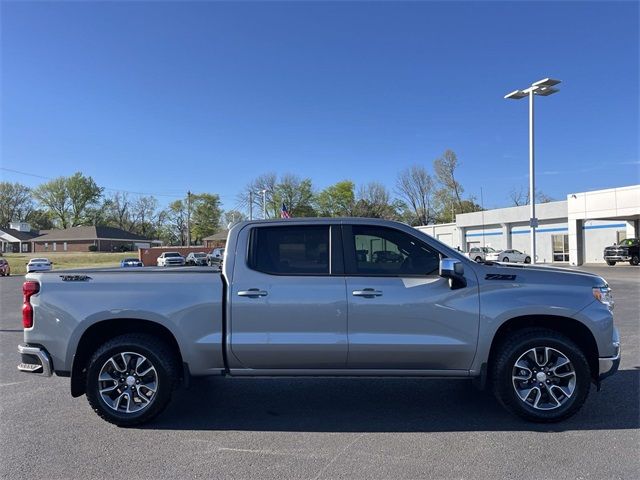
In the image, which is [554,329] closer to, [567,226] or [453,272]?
[453,272]

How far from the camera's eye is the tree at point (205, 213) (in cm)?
9781

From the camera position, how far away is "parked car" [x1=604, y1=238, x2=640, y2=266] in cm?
3378

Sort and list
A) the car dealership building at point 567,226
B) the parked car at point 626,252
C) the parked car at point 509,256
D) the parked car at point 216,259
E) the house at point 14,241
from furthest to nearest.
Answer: the house at point 14,241 < the parked car at point 509,256 < the car dealership building at point 567,226 < the parked car at point 626,252 < the parked car at point 216,259

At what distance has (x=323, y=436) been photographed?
448 centimetres

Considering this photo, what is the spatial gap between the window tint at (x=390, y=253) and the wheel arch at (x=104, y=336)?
1.91 m

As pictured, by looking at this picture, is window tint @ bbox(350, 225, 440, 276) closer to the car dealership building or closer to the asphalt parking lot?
the asphalt parking lot

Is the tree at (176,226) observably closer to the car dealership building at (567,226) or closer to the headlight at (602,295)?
the car dealership building at (567,226)

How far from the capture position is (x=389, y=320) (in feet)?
15.3

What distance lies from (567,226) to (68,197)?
96670 millimetres

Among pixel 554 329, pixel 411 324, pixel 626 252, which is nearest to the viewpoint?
pixel 411 324

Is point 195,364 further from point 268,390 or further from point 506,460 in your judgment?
point 506,460

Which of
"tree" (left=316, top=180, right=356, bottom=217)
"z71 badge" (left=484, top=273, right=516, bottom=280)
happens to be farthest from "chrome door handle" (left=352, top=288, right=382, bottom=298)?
"tree" (left=316, top=180, right=356, bottom=217)

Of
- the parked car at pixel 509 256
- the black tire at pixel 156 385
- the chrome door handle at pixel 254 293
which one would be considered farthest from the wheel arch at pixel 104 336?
the parked car at pixel 509 256

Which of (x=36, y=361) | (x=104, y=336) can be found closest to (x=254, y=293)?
(x=104, y=336)
